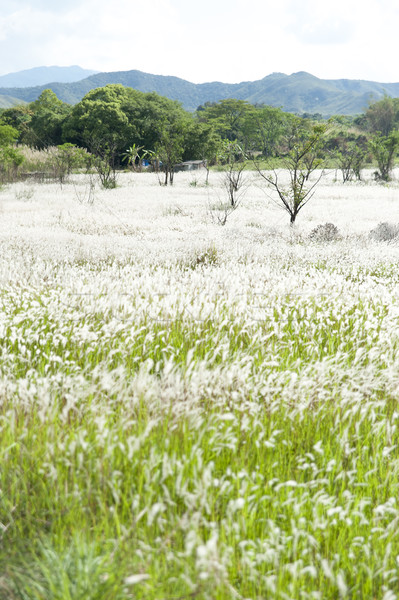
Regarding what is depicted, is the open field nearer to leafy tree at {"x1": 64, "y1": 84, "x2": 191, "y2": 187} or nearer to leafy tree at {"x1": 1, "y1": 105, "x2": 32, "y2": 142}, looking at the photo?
leafy tree at {"x1": 64, "y1": 84, "x2": 191, "y2": 187}

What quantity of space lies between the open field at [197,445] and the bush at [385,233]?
8545mm

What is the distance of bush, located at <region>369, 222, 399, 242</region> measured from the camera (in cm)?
1285

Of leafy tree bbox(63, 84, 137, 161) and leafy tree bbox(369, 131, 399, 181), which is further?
leafy tree bbox(63, 84, 137, 161)

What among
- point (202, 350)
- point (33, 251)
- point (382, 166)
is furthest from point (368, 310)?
point (382, 166)

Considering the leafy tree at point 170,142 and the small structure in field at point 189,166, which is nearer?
the leafy tree at point 170,142

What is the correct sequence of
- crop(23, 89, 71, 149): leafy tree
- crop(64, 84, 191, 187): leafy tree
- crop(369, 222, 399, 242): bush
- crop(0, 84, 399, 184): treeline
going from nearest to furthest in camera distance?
crop(369, 222, 399, 242): bush < crop(0, 84, 399, 184): treeline < crop(64, 84, 191, 187): leafy tree < crop(23, 89, 71, 149): leafy tree

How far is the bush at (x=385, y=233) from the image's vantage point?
12.9m

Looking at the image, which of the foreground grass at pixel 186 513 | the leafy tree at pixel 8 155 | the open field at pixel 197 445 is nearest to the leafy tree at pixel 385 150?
the leafy tree at pixel 8 155

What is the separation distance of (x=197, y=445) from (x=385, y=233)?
13164 millimetres

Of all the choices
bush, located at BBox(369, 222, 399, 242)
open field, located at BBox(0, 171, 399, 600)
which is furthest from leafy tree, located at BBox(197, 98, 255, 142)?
open field, located at BBox(0, 171, 399, 600)

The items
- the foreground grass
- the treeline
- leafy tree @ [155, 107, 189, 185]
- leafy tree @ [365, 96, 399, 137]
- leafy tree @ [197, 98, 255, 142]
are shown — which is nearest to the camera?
the foreground grass

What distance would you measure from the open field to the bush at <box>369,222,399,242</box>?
854 cm

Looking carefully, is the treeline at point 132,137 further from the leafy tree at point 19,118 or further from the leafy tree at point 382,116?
the leafy tree at point 382,116

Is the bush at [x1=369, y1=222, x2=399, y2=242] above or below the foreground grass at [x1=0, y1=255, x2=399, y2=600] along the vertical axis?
above
